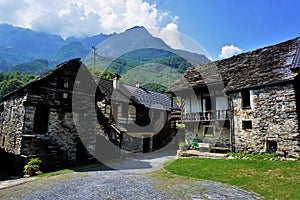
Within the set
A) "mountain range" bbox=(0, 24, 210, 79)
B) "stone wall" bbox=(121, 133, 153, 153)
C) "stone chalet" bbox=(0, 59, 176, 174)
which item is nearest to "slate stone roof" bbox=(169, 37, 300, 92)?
"stone wall" bbox=(121, 133, 153, 153)

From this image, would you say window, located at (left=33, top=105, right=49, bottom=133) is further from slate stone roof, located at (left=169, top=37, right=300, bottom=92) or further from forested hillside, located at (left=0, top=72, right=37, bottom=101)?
forested hillside, located at (left=0, top=72, right=37, bottom=101)

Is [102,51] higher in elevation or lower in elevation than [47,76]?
higher

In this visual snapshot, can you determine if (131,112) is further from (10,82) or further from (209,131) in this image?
(10,82)

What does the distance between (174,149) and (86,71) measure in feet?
41.0

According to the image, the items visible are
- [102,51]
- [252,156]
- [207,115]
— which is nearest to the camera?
[252,156]

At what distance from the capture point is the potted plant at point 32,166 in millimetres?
11312

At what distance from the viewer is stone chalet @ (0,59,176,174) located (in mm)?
12844

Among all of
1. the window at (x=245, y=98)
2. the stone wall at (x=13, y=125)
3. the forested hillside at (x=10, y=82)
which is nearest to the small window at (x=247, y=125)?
the window at (x=245, y=98)

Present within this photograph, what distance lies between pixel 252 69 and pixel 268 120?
4.50m

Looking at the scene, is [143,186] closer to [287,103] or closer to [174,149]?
[287,103]

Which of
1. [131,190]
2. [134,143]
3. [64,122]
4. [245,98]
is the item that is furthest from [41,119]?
[245,98]

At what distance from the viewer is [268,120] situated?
1245cm

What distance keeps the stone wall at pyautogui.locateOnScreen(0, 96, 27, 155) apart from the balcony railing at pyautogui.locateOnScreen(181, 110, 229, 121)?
498 inches

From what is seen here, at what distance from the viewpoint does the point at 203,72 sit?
60.8ft
